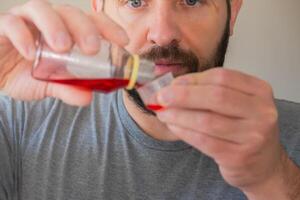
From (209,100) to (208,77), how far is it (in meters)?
0.04

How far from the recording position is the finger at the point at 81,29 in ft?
1.93

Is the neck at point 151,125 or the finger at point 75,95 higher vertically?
the finger at point 75,95

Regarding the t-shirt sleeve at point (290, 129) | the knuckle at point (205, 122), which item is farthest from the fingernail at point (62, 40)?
the t-shirt sleeve at point (290, 129)

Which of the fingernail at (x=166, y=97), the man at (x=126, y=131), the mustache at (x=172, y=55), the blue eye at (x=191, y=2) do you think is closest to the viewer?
the fingernail at (x=166, y=97)

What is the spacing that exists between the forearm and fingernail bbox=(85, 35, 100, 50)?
14.1 inches

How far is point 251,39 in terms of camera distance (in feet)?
5.74

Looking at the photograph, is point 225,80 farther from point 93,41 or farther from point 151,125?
point 151,125

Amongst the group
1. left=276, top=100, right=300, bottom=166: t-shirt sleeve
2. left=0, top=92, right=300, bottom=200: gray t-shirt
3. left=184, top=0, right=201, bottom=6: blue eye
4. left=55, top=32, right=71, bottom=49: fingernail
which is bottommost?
left=0, top=92, right=300, bottom=200: gray t-shirt

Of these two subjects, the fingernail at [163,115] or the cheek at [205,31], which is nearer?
the fingernail at [163,115]

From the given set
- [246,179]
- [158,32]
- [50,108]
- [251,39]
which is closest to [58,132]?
[50,108]

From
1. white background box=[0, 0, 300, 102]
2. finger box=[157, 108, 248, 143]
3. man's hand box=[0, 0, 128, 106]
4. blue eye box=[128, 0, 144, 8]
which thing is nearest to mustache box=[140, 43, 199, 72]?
blue eye box=[128, 0, 144, 8]

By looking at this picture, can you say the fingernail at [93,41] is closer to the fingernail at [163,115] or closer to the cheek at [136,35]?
the fingernail at [163,115]

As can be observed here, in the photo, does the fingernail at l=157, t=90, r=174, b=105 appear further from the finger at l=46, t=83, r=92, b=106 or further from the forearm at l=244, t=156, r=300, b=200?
the forearm at l=244, t=156, r=300, b=200

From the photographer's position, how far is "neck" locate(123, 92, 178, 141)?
0.97 meters
